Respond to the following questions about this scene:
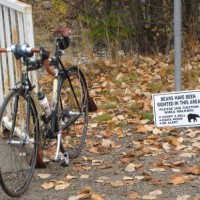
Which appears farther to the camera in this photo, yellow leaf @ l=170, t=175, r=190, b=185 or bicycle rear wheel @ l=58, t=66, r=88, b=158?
bicycle rear wheel @ l=58, t=66, r=88, b=158

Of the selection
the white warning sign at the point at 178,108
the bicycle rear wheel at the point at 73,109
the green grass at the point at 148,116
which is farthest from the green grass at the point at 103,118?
the white warning sign at the point at 178,108

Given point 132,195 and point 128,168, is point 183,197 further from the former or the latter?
point 128,168

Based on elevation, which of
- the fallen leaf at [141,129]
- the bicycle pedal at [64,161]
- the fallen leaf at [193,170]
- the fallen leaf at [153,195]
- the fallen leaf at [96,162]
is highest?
the fallen leaf at [141,129]

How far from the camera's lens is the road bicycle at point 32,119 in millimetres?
4598

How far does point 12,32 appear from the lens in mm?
5406

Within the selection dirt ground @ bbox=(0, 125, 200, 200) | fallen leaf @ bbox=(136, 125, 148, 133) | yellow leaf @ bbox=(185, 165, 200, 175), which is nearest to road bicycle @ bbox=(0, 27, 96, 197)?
dirt ground @ bbox=(0, 125, 200, 200)

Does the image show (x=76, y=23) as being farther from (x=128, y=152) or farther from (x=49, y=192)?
(x=49, y=192)

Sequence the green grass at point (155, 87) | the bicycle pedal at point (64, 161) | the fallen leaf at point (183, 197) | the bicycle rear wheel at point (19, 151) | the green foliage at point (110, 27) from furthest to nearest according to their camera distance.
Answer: the green foliage at point (110, 27) → the green grass at point (155, 87) → the bicycle pedal at point (64, 161) → the bicycle rear wheel at point (19, 151) → the fallen leaf at point (183, 197)

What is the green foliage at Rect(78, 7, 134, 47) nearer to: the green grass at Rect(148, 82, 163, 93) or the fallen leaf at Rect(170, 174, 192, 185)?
the green grass at Rect(148, 82, 163, 93)

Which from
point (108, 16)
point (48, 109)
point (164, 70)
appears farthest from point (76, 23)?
point (48, 109)

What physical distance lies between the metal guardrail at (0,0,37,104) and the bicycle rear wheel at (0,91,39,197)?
694 millimetres

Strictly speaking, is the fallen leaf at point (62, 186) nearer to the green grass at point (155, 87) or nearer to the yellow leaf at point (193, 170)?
the yellow leaf at point (193, 170)

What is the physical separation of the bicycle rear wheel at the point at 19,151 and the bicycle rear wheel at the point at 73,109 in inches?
13.9

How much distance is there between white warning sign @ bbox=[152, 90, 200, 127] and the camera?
5.96 meters
